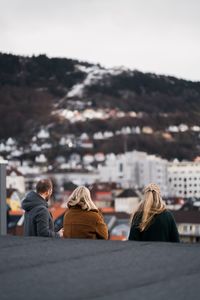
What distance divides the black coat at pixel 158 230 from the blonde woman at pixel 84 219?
0.96 ft

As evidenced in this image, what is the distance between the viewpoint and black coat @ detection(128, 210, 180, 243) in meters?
3.56

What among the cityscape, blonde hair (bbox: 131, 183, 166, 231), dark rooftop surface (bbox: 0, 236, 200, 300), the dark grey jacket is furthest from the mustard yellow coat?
the cityscape

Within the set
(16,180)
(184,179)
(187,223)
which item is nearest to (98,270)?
(187,223)

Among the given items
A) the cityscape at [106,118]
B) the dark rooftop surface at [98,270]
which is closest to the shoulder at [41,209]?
the dark rooftop surface at [98,270]

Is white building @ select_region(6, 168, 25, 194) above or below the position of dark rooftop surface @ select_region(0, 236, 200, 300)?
above

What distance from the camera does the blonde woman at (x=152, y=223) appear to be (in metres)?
3.56

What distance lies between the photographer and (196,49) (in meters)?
66.8

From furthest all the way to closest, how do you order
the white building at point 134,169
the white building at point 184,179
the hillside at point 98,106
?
the hillside at point 98,106, the white building at point 184,179, the white building at point 134,169

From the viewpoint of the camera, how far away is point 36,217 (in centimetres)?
397

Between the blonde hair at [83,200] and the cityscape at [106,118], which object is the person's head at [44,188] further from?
the cityscape at [106,118]

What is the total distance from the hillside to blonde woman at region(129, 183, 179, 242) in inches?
2411

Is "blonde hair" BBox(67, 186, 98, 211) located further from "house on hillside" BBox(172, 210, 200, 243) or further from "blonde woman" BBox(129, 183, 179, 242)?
"house on hillside" BBox(172, 210, 200, 243)

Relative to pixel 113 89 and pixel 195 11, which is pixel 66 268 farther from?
pixel 113 89

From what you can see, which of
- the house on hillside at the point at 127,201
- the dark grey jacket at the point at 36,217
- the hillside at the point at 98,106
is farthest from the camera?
the hillside at the point at 98,106
